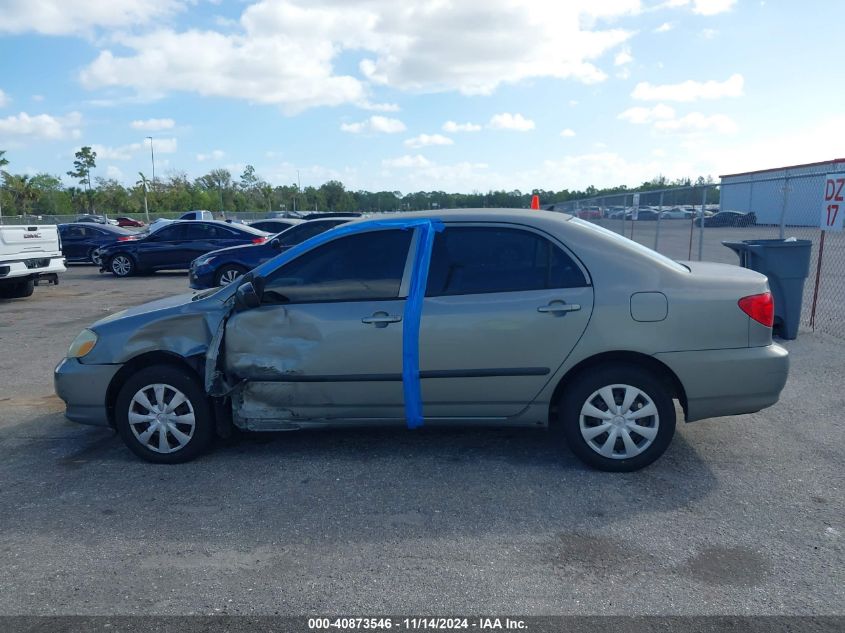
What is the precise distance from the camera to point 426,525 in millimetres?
3945

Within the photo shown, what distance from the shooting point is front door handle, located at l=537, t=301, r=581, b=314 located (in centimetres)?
447

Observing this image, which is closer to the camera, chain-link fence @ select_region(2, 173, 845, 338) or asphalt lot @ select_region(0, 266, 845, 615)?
asphalt lot @ select_region(0, 266, 845, 615)

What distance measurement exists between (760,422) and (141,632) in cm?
471

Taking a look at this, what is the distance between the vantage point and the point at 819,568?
11.2ft

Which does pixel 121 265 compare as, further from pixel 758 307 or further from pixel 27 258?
pixel 758 307

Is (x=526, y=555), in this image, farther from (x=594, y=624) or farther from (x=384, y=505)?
(x=384, y=505)

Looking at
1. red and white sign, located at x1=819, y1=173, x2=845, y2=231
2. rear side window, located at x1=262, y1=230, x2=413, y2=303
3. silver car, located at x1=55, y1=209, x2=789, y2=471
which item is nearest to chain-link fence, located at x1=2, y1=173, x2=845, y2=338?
red and white sign, located at x1=819, y1=173, x2=845, y2=231

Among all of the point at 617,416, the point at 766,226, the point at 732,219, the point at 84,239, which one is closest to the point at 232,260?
the point at 766,226

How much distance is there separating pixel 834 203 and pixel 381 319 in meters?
6.71

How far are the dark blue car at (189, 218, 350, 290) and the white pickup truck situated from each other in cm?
280

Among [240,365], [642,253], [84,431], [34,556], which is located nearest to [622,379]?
[642,253]

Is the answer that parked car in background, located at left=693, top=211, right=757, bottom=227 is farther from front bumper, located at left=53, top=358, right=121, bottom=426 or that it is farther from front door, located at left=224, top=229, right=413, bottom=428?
front bumper, located at left=53, top=358, right=121, bottom=426

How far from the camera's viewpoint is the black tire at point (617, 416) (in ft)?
14.6

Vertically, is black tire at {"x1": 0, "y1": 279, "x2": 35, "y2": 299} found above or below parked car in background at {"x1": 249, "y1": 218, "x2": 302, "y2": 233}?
below
